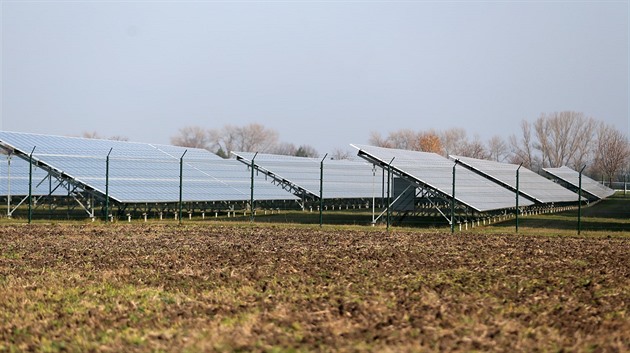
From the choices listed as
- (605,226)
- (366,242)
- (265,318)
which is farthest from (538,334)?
(605,226)

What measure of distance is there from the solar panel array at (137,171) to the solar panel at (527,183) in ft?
27.4

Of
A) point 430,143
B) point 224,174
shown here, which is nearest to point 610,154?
point 430,143

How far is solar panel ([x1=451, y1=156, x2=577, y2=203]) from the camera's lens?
37125 millimetres

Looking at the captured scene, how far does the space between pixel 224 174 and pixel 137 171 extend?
6.31 m

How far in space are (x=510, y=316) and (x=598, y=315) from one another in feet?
3.40

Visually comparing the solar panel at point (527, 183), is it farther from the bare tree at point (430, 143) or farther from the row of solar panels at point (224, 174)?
the bare tree at point (430, 143)

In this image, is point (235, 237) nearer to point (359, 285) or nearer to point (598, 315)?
point (359, 285)

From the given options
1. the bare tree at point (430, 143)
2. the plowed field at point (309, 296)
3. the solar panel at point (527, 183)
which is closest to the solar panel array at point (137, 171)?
the plowed field at point (309, 296)

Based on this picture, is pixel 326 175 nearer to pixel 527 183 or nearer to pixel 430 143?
pixel 527 183

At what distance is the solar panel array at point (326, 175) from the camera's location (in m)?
39.6

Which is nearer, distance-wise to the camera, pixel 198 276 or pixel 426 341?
pixel 426 341

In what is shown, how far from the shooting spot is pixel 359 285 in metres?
11.9

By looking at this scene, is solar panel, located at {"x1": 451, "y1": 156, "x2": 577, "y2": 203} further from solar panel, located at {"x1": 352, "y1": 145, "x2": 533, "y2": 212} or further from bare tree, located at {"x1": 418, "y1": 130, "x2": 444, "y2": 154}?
bare tree, located at {"x1": 418, "y1": 130, "x2": 444, "y2": 154}

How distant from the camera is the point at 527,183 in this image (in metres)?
41.6
